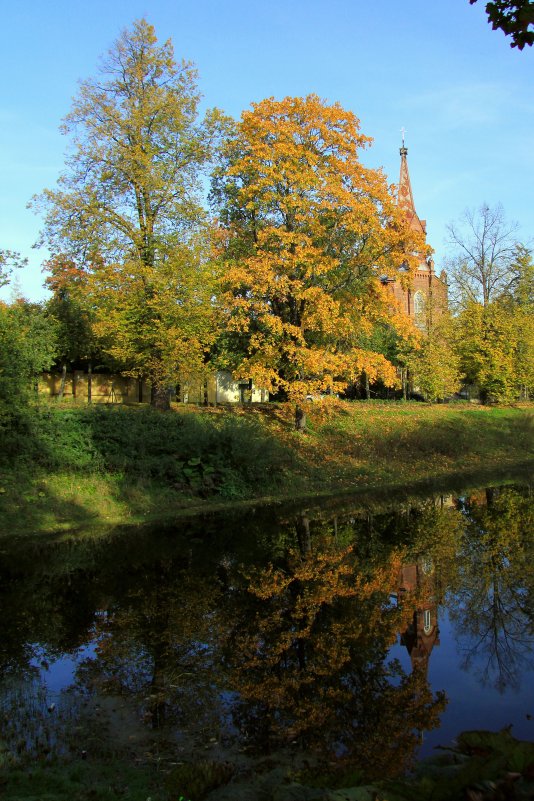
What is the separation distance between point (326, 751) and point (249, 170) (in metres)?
21.4

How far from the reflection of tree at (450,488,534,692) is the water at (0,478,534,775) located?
0.11 feet

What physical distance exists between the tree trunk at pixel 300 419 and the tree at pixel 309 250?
1.89m

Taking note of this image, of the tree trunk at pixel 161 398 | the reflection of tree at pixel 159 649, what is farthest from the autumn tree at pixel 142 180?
the reflection of tree at pixel 159 649

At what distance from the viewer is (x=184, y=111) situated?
24.9 metres

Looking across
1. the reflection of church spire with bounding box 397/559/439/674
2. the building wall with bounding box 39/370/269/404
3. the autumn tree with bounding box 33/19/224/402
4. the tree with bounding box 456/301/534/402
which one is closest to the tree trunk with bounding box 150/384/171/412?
the autumn tree with bounding box 33/19/224/402

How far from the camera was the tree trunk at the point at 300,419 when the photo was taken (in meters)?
24.9

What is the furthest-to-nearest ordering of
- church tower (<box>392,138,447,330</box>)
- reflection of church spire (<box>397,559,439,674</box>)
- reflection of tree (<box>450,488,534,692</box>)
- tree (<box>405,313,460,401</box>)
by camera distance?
church tower (<box>392,138,447,330</box>) < tree (<box>405,313,460,401</box>) < reflection of church spire (<box>397,559,439,674</box>) < reflection of tree (<box>450,488,534,692</box>)

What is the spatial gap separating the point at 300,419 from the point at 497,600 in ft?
53.4

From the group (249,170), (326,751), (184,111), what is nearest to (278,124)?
(249,170)

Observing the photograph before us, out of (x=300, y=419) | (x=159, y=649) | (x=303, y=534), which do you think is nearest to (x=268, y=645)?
(x=159, y=649)

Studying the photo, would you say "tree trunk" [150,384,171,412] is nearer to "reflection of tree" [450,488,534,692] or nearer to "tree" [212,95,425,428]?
"tree" [212,95,425,428]

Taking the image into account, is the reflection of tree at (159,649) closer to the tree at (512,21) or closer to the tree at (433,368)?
the tree at (512,21)

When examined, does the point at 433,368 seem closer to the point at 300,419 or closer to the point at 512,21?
the point at 300,419

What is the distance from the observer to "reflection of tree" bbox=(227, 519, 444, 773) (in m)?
5.26
